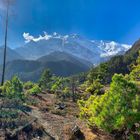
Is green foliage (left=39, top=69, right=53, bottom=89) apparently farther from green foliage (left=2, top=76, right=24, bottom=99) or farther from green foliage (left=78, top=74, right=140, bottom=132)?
green foliage (left=78, top=74, right=140, bottom=132)

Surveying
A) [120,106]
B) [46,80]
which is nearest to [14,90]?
[120,106]

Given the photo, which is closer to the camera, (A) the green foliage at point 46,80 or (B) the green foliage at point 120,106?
(B) the green foliage at point 120,106

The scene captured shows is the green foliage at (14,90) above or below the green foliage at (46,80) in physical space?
below

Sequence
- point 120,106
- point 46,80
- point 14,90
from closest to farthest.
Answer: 1. point 120,106
2. point 14,90
3. point 46,80

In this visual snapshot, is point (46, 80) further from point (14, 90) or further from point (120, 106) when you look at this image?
point (120, 106)

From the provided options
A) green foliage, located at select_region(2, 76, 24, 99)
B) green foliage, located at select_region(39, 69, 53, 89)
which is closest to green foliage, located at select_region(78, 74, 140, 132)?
green foliage, located at select_region(2, 76, 24, 99)

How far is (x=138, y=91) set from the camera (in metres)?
25.4

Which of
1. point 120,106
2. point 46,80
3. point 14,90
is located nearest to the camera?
point 120,106

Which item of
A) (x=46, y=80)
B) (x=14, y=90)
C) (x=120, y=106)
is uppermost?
(x=46, y=80)

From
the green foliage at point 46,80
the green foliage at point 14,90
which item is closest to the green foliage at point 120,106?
the green foliage at point 14,90

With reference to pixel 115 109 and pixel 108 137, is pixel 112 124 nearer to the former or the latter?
pixel 115 109

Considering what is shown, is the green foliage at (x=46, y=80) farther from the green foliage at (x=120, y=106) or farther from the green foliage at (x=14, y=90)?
the green foliage at (x=120, y=106)

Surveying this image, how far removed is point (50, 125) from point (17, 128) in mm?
3412

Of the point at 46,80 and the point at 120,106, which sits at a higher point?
the point at 46,80
